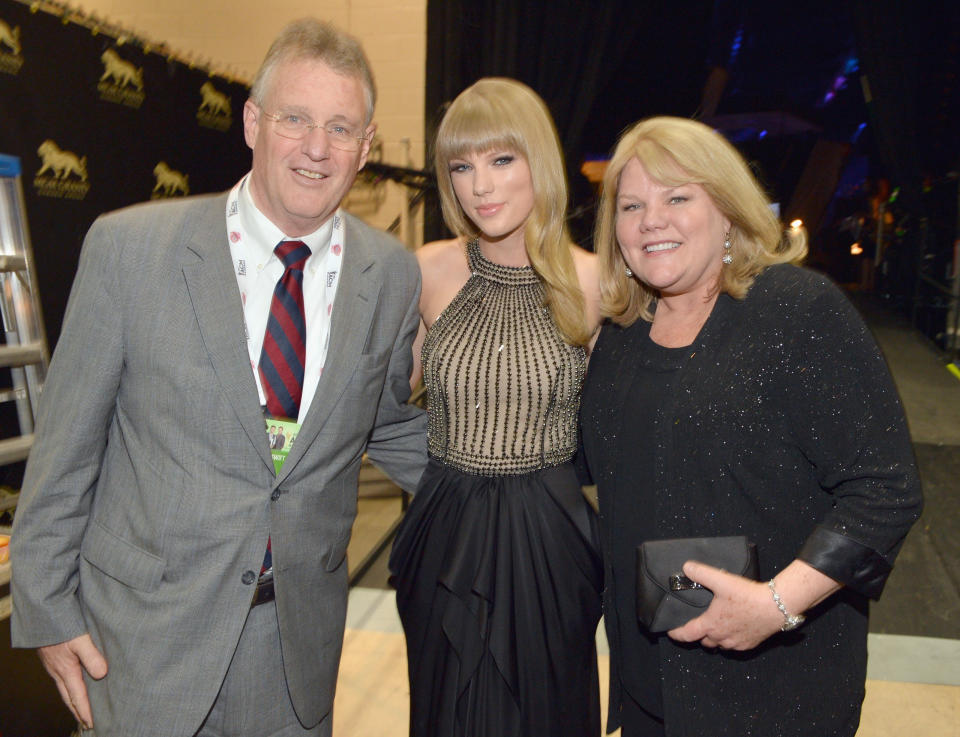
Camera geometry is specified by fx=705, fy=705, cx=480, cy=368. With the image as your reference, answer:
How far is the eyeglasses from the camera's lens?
1381mm

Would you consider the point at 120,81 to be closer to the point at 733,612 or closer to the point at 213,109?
the point at 213,109

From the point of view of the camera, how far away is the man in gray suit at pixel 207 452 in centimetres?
125

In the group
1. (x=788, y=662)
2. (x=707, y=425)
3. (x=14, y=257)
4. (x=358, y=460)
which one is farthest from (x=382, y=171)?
(x=788, y=662)

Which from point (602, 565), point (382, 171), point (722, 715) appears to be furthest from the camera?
point (382, 171)

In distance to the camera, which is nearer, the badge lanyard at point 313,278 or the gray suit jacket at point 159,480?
the gray suit jacket at point 159,480

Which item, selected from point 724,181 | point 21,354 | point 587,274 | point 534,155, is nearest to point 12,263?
point 21,354

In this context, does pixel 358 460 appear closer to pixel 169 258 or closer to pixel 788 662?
pixel 169 258

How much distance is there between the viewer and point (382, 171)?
357 centimetres

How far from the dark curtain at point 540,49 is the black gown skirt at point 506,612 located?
10.7 feet

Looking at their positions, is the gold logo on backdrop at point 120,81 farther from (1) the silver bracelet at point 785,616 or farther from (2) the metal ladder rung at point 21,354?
(1) the silver bracelet at point 785,616

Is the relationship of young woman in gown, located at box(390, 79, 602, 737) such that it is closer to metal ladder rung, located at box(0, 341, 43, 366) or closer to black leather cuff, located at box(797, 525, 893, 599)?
black leather cuff, located at box(797, 525, 893, 599)

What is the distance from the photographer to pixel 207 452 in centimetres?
126

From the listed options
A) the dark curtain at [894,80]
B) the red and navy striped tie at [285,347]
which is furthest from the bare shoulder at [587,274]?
the dark curtain at [894,80]

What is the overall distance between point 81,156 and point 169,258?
1.82m
